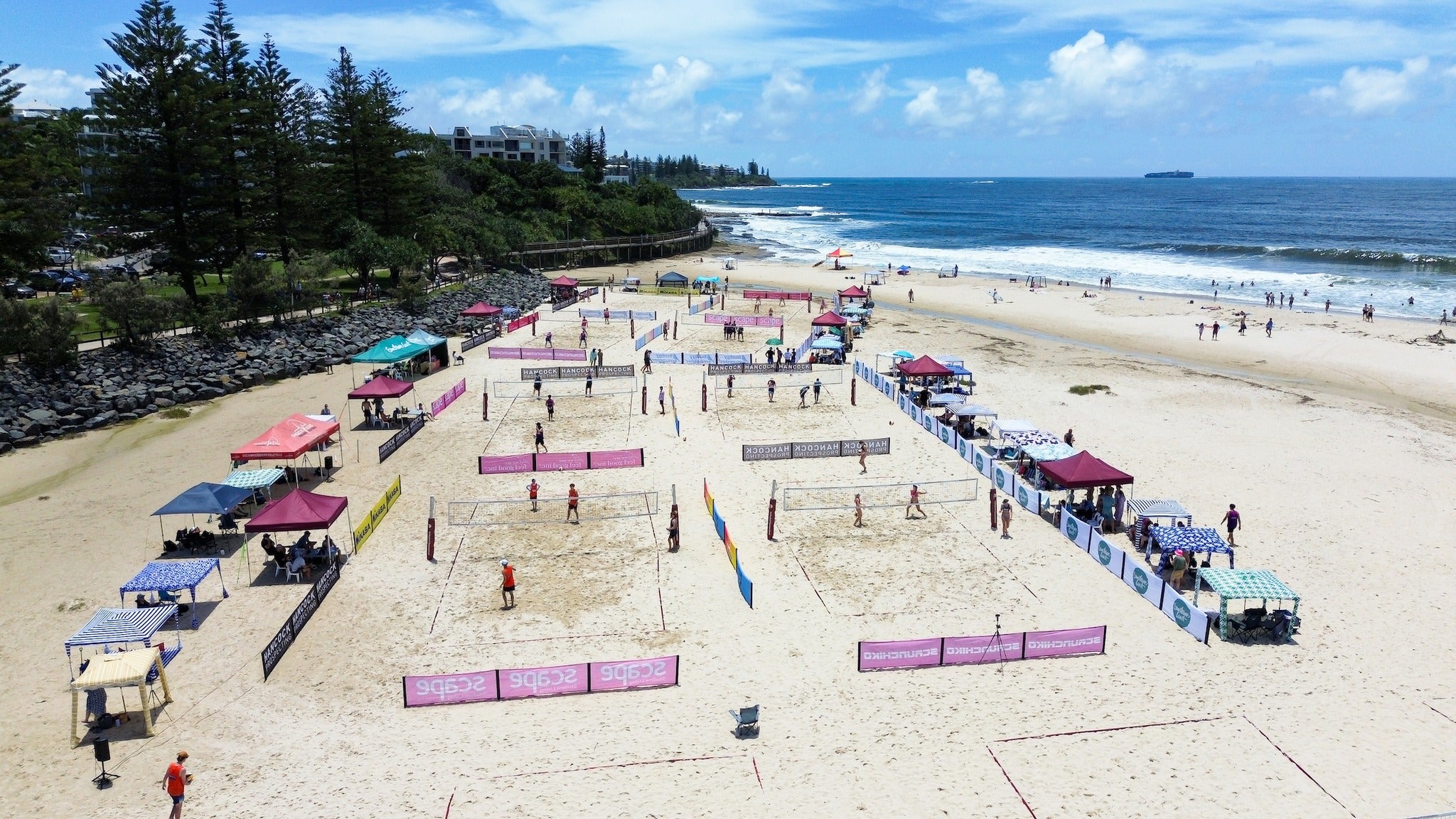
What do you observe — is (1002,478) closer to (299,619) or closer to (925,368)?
(925,368)

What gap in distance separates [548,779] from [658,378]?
2430cm

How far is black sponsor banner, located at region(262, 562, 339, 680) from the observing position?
1445cm

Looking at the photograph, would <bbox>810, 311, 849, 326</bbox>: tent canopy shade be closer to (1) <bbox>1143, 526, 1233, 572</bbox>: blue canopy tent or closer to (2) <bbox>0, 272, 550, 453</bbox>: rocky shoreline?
(2) <bbox>0, 272, 550, 453</bbox>: rocky shoreline

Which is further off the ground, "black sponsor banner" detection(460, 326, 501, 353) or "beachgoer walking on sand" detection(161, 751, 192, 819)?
"black sponsor banner" detection(460, 326, 501, 353)

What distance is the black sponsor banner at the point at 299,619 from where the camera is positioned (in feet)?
47.4

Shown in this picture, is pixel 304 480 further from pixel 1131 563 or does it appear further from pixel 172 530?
pixel 1131 563

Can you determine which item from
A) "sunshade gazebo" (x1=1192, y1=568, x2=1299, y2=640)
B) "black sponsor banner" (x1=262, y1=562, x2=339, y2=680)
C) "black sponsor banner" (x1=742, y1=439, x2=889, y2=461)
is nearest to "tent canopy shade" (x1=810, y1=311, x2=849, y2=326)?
"black sponsor banner" (x1=742, y1=439, x2=889, y2=461)

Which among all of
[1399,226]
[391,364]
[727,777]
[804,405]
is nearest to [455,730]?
[727,777]

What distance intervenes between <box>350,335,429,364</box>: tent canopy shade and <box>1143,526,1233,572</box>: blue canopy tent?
91.4 feet

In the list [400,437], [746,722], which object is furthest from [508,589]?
[400,437]

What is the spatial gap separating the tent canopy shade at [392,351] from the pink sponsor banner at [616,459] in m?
13.1

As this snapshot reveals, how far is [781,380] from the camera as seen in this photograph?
35281 millimetres

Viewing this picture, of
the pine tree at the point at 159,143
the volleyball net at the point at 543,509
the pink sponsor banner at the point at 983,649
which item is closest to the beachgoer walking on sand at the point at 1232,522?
the pink sponsor banner at the point at 983,649

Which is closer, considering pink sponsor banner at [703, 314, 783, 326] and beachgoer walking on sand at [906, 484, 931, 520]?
beachgoer walking on sand at [906, 484, 931, 520]
